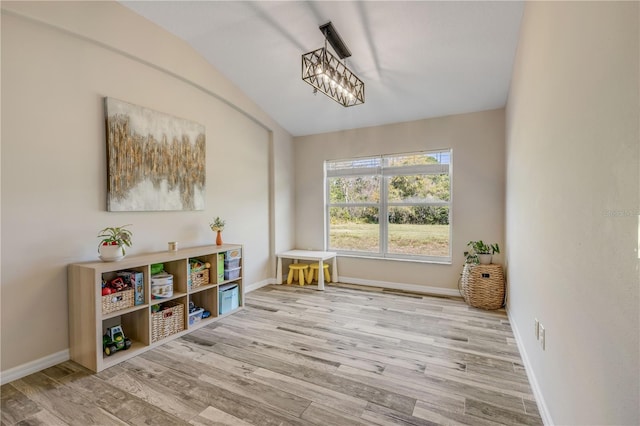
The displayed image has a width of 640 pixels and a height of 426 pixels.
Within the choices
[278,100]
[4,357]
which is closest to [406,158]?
[278,100]

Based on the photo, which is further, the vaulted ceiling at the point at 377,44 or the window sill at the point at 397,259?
the window sill at the point at 397,259

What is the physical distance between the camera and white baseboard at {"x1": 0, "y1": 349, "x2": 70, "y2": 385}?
2.08m

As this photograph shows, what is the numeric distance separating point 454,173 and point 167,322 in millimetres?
3773

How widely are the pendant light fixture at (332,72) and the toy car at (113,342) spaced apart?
106 inches

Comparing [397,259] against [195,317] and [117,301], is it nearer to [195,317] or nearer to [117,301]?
[195,317]

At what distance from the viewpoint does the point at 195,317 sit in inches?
121

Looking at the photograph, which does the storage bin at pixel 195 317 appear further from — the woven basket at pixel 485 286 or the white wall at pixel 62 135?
the woven basket at pixel 485 286

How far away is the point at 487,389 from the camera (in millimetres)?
1949

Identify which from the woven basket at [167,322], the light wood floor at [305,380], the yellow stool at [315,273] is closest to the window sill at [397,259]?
the yellow stool at [315,273]

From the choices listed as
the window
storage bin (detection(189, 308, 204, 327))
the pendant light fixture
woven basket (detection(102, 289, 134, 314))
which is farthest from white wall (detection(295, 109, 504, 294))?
woven basket (detection(102, 289, 134, 314))

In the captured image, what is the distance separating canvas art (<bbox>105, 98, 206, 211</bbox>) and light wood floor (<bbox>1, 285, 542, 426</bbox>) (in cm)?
138

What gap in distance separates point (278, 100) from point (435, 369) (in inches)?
140

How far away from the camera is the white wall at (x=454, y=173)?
3.77 metres

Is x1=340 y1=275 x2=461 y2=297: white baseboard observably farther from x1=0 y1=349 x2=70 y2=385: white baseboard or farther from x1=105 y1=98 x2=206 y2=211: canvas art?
x1=0 y1=349 x2=70 y2=385: white baseboard
